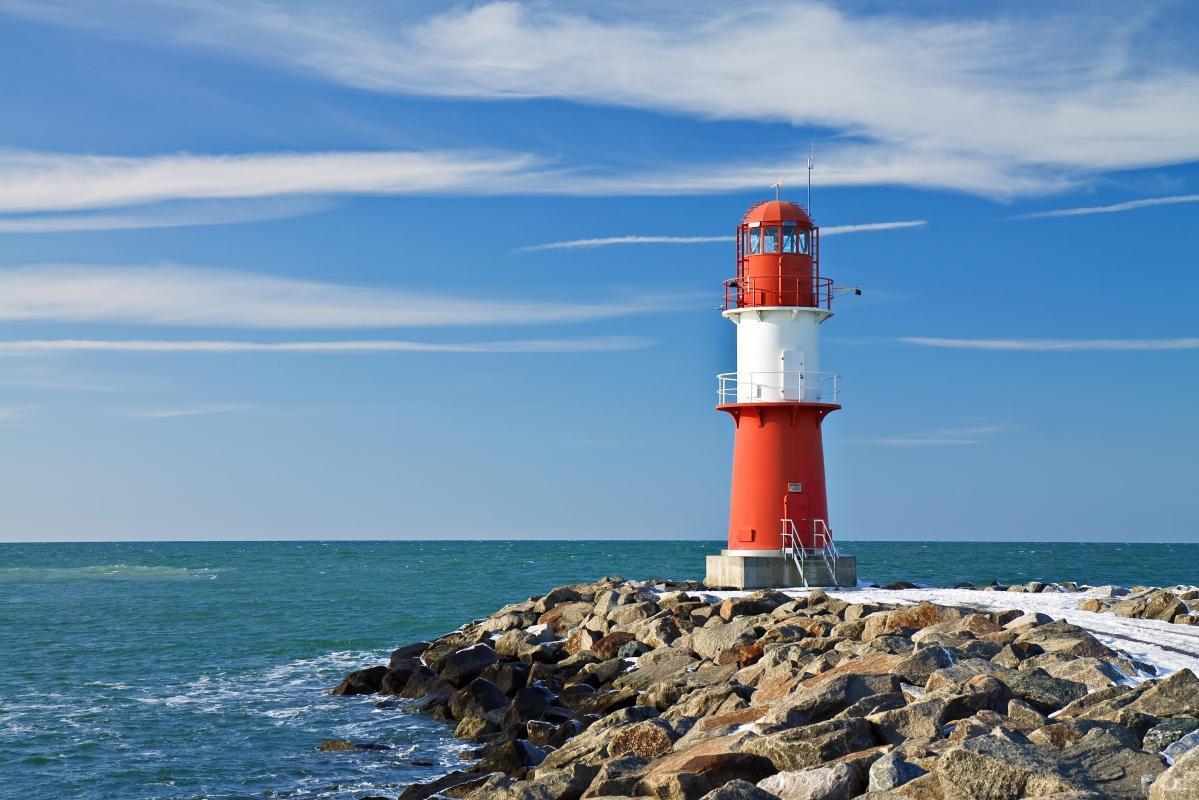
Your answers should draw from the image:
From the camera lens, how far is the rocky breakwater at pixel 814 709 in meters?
8.30

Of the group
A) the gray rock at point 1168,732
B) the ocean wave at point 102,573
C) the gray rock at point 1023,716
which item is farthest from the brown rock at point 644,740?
the ocean wave at point 102,573

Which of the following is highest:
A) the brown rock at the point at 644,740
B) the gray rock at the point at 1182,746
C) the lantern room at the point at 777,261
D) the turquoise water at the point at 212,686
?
the lantern room at the point at 777,261

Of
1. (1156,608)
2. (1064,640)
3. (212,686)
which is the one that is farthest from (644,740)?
(212,686)

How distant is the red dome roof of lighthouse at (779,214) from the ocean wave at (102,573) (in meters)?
44.8

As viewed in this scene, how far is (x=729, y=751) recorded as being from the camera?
9.59m

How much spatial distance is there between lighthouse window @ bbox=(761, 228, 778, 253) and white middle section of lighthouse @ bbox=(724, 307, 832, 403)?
1.15 metres

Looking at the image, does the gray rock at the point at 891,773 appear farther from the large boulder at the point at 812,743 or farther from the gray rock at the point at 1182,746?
the gray rock at the point at 1182,746

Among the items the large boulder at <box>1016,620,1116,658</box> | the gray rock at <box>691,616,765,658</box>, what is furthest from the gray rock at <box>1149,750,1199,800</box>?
the gray rock at <box>691,616,765,658</box>

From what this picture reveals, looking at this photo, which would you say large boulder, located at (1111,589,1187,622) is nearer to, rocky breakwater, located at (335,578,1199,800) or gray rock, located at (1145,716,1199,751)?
rocky breakwater, located at (335,578,1199,800)

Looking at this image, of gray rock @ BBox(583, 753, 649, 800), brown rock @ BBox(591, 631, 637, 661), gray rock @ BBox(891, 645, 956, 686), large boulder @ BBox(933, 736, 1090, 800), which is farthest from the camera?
brown rock @ BBox(591, 631, 637, 661)

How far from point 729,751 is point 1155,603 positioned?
920cm

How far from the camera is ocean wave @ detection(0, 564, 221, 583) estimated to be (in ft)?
201

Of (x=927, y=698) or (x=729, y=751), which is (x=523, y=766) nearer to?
(x=729, y=751)

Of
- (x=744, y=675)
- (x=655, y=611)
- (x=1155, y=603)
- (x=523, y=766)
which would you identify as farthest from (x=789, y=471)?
(x=523, y=766)
